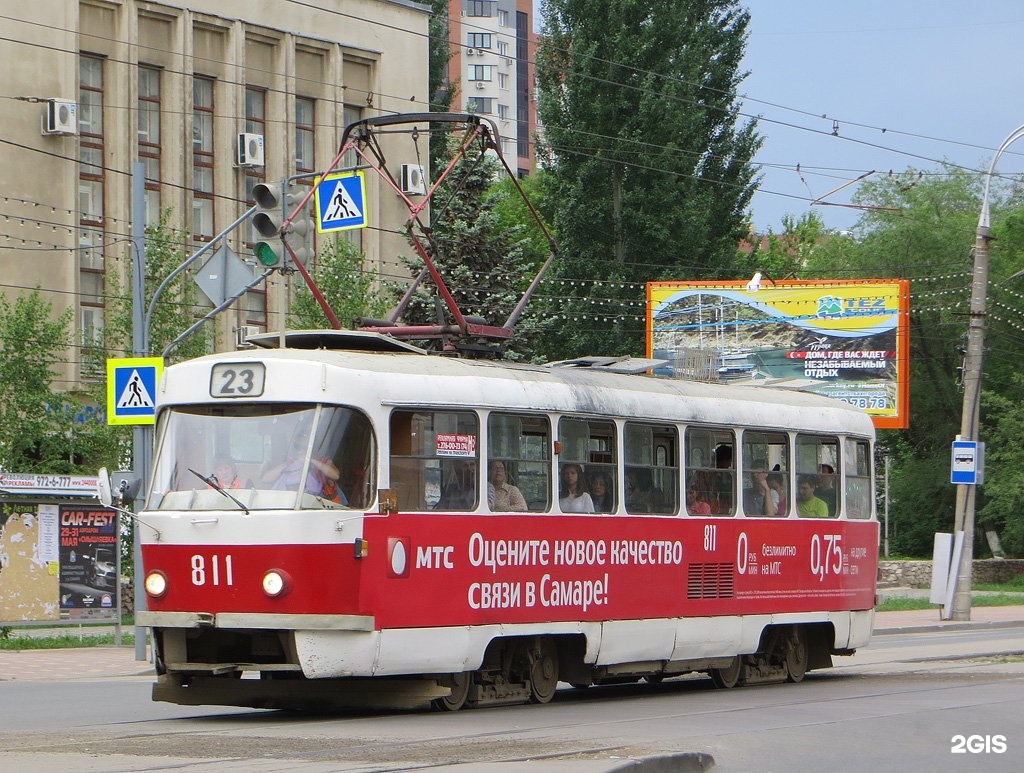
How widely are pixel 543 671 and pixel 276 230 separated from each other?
5.35m

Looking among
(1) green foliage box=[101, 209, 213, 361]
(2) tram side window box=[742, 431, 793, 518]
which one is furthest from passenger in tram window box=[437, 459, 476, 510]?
(1) green foliage box=[101, 209, 213, 361]

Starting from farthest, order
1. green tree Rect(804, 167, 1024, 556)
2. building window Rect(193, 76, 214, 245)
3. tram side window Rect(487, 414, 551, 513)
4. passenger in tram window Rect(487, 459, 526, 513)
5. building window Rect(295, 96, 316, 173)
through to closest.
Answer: green tree Rect(804, 167, 1024, 556) → building window Rect(295, 96, 316, 173) → building window Rect(193, 76, 214, 245) → tram side window Rect(487, 414, 551, 513) → passenger in tram window Rect(487, 459, 526, 513)

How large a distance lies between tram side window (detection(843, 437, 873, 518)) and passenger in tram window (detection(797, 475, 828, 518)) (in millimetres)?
596

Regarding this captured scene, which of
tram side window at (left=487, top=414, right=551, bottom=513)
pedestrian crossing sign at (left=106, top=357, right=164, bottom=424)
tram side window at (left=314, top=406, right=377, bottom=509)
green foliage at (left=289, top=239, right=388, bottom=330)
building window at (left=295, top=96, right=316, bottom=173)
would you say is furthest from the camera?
building window at (left=295, top=96, right=316, bottom=173)

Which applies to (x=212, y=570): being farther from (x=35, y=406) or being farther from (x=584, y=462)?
(x=35, y=406)

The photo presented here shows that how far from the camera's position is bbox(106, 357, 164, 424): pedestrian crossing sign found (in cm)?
2200

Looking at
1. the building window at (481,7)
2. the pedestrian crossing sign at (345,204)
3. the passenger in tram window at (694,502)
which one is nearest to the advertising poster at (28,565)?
the pedestrian crossing sign at (345,204)

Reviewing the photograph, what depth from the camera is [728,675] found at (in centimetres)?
1761

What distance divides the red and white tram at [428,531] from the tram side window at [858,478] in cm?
212

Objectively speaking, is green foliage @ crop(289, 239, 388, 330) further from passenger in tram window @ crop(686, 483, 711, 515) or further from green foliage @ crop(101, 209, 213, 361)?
passenger in tram window @ crop(686, 483, 711, 515)

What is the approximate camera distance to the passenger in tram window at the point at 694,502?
1667cm

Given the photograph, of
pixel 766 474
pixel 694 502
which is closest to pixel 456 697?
pixel 694 502

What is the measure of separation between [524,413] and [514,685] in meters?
2.26

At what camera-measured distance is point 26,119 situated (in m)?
44.3
